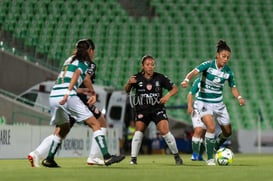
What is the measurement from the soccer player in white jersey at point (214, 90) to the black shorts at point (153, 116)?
92 centimetres

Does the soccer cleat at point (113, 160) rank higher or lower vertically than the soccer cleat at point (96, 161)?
higher

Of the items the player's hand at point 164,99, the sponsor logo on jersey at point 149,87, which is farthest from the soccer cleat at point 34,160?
the sponsor logo on jersey at point 149,87

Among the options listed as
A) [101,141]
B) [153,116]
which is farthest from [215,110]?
[101,141]

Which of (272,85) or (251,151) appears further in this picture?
(272,85)

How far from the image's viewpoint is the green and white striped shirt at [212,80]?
1534 centimetres

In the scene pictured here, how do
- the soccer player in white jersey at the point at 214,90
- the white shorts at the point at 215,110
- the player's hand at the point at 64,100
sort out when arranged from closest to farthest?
1. the player's hand at the point at 64,100
2. the soccer player in white jersey at the point at 214,90
3. the white shorts at the point at 215,110

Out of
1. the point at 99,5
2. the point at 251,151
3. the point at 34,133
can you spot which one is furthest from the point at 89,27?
the point at 34,133

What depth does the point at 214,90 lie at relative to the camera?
15.6 m

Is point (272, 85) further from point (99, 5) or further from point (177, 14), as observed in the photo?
point (99, 5)

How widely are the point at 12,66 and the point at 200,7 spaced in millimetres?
12713

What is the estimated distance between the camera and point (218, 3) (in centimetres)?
3997

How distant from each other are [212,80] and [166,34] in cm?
2270

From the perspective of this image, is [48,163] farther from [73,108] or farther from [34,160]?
[73,108]

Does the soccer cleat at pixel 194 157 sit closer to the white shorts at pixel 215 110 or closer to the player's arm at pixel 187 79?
the white shorts at pixel 215 110
